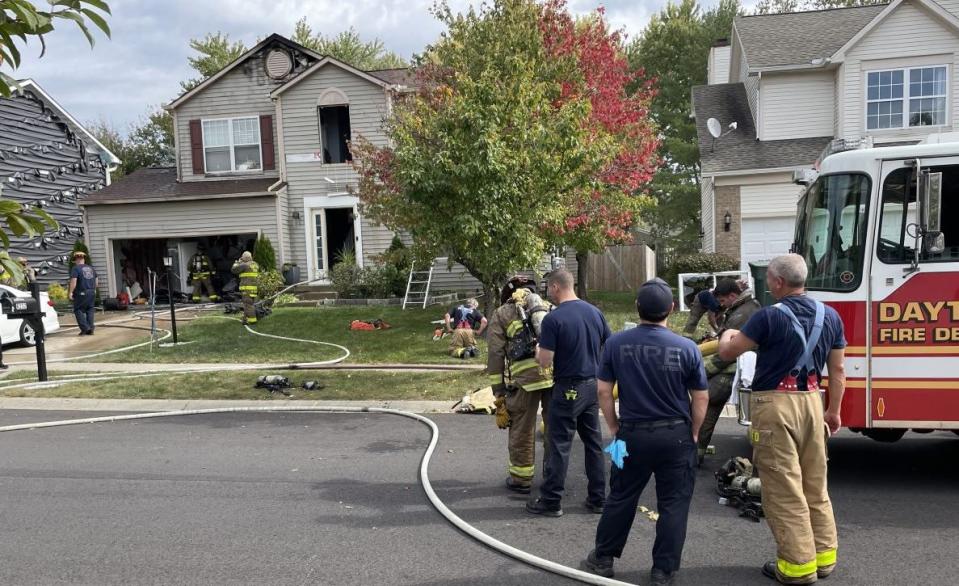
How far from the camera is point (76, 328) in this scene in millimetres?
16281

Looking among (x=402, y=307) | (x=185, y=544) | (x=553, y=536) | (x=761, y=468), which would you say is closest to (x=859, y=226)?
(x=761, y=468)

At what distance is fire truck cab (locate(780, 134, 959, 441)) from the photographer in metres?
5.00

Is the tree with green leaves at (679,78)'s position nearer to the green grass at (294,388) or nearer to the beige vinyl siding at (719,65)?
the beige vinyl siding at (719,65)

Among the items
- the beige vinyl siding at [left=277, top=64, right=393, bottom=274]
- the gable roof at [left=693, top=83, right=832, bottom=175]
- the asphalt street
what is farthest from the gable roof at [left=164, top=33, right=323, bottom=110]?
the asphalt street

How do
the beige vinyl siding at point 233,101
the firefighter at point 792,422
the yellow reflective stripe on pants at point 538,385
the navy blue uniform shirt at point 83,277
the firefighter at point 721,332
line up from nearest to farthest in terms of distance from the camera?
the firefighter at point 792,422 < the yellow reflective stripe on pants at point 538,385 < the firefighter at point 721,332 < the navy blue uniform shirt at point 83,277 < the beige vinyl siding at point 233,101

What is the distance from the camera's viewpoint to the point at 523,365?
17.5 feet

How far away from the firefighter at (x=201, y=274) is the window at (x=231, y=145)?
110 inches

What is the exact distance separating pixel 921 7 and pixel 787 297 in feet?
58.5

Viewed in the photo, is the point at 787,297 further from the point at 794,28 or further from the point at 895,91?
the point at 794,28

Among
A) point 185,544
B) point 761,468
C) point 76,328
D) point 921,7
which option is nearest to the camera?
point 761,468

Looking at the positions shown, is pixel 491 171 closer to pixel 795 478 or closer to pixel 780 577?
pixel 795 478

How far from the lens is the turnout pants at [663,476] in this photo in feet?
12.4

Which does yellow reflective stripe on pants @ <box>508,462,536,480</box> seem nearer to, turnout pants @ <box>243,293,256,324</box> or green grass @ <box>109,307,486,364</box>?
green grass @ <box>109,307,486,364</box>

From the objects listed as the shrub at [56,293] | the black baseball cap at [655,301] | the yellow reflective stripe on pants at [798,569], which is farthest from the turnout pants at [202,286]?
the yellow reflective stripe on pants at [798,569]
